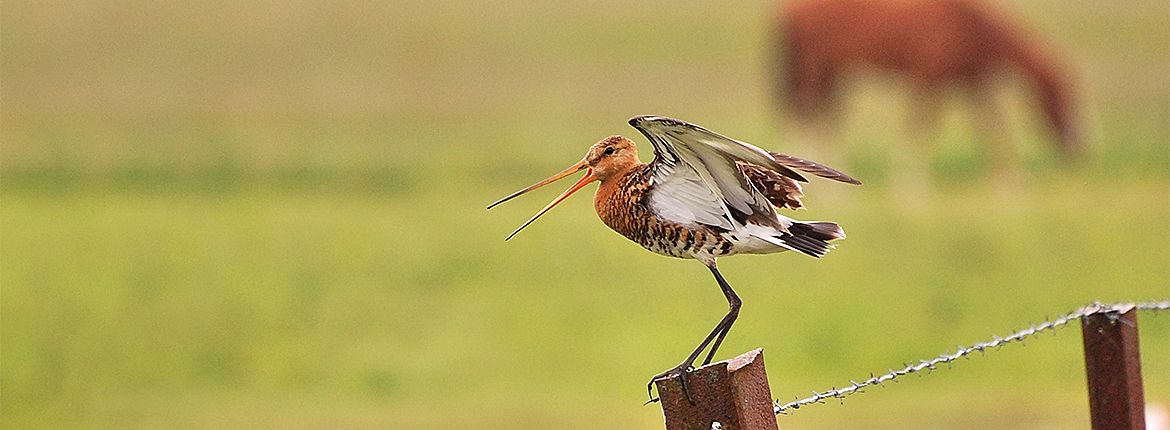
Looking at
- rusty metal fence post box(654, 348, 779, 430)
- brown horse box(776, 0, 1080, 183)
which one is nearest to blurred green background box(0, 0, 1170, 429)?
brown horse box(776, 0, 1080, 183)

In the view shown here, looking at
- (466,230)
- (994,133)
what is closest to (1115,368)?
(466,230)

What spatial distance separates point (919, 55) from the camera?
37.4ft

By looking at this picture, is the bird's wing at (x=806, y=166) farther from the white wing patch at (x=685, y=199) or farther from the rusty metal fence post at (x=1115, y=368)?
the rusty metal fence post at (x=1115, y=368)

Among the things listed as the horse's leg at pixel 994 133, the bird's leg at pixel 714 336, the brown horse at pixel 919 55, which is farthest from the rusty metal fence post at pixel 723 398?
the horse's leg at pixel 994 133

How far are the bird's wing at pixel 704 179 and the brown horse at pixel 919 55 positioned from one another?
353 inches

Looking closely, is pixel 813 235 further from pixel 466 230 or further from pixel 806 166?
pixel 466 230

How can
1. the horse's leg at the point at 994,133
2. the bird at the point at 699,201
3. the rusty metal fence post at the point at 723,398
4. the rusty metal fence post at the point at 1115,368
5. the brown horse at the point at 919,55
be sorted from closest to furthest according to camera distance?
the rusty metal fence post at the point at 723,398 < the bird at the point at 699,201 < the rusty metal fence post at the point at 1115,368 < the brown horse at the point at 919,55 < the horse's leg at the point at 994,133

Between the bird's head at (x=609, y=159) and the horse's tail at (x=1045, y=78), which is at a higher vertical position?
the horse's tail at (x=1045, y=78)

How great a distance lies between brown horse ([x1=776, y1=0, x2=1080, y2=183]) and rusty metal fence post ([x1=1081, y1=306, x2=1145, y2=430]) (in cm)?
863

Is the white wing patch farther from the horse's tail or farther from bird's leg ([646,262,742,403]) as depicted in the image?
the horse's tail

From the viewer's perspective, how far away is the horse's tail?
11.5 m

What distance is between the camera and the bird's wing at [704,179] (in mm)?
2072

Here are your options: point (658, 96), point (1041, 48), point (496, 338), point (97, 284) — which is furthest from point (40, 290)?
point (1041, 48)

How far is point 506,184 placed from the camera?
10.8 metres
